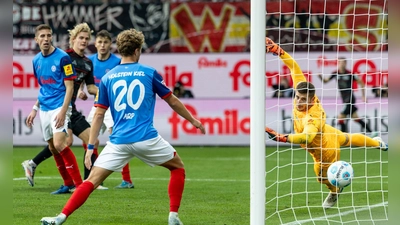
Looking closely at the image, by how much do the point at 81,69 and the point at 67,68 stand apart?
91 cm

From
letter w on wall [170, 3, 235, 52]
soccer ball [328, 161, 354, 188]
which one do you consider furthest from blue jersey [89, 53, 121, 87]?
letter w on wall [170, 3, 235, 52]

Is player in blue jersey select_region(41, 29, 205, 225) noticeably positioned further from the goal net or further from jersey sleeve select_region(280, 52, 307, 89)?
jersey sleeve select_region(280, 52, 307, 89)

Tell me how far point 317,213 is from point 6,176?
554 cm

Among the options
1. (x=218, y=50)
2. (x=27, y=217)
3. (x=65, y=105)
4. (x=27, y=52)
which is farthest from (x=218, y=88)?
(x=27, y=217)

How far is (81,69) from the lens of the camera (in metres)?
9.42

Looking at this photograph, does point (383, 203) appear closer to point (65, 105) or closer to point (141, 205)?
point (141, 205)

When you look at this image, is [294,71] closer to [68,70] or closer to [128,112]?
[128,112]

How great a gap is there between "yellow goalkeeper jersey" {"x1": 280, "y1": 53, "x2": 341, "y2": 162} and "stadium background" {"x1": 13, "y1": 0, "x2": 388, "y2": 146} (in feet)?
28.3

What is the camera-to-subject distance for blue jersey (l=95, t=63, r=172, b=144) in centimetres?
571

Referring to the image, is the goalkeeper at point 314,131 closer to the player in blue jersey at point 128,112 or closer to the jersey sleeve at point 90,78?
the player in blue jersey at point 128,112

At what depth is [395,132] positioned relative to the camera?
2.82m

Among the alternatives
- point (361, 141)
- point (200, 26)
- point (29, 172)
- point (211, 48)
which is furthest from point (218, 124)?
point (361, 141)

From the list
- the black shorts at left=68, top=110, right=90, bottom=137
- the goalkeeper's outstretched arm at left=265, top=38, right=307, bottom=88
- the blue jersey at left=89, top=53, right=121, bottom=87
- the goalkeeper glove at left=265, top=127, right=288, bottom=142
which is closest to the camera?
the goalkeeper glove at left=265, top=127, right=288, bottom=142

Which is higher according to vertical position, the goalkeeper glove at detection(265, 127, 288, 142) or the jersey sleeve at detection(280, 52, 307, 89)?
the jersey sleeve at detection(280, 52, 307, 89)
